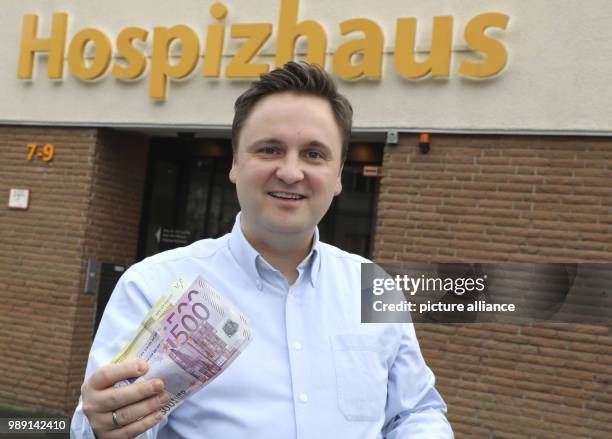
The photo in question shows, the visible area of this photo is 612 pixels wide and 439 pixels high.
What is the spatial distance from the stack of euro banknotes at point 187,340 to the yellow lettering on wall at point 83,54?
7.19 meters

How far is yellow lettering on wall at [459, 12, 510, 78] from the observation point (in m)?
6.29

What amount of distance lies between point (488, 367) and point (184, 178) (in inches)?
196

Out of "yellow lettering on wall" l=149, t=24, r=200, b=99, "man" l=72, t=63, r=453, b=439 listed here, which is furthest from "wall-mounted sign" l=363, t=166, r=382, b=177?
"man" l=72, t=63, r=453, b=439

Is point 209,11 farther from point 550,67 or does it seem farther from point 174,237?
point 550,67

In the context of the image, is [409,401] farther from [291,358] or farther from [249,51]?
[249,51]

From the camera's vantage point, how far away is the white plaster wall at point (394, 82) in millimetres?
6117

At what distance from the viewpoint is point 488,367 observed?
620 centimetres

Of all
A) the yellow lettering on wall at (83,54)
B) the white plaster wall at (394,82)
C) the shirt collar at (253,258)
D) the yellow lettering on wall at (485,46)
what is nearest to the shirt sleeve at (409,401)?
the shirt collar at (253,258)

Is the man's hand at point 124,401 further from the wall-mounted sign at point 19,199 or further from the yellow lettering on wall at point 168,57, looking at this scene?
the wall-mounted sign at point 19,199

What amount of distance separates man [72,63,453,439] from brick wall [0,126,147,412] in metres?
6.69

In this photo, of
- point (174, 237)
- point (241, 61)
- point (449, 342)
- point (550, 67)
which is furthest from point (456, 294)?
point (174, 237)

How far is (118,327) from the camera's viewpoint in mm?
1590

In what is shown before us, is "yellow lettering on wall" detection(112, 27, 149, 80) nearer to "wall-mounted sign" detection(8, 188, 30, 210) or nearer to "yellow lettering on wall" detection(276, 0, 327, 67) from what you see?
"yellow lettering on wall" detection(276, 0, 327, 67)

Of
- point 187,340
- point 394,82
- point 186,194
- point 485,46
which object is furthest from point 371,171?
point 187,340
